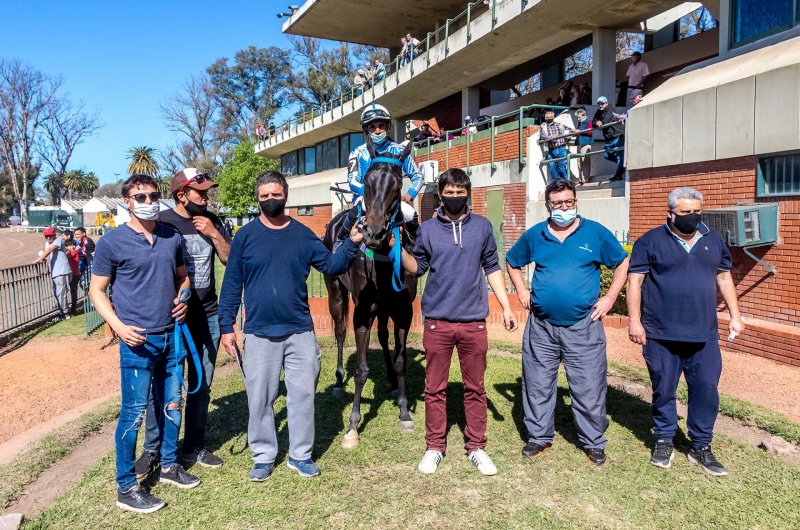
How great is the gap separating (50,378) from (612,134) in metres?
10.8

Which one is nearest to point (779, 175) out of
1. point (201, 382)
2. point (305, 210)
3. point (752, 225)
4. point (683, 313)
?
point (752, 225)

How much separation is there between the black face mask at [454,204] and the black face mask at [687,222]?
1.62 meters

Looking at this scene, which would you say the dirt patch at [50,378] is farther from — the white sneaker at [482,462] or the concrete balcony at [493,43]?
the concrete balcony at [493,43]

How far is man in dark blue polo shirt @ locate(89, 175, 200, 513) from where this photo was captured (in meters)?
3.44

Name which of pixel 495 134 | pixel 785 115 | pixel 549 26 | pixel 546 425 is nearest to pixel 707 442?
pixel 546 425

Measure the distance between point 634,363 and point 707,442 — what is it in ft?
10.5

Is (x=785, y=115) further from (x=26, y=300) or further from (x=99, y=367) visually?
(x=26, y=300)

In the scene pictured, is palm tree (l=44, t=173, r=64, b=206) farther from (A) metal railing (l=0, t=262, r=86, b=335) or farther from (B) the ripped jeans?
(B) the ripped jeans

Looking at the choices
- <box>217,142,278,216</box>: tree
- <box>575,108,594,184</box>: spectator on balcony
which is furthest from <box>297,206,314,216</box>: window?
<box>575,108,594,184</box>: spectator on balcony

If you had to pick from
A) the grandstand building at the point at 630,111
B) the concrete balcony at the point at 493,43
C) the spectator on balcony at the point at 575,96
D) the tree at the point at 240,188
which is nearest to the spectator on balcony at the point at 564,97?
the spectator on balcony at the point at 575,96

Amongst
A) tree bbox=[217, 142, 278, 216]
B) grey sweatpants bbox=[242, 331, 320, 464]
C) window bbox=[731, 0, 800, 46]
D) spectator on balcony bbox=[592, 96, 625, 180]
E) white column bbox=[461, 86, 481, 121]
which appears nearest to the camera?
grey sweatpants bbox=[242, 331, 320, 464]

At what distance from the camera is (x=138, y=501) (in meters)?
3.53

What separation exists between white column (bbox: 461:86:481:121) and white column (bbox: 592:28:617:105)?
22.2 ft

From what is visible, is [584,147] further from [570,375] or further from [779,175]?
[570,375]
